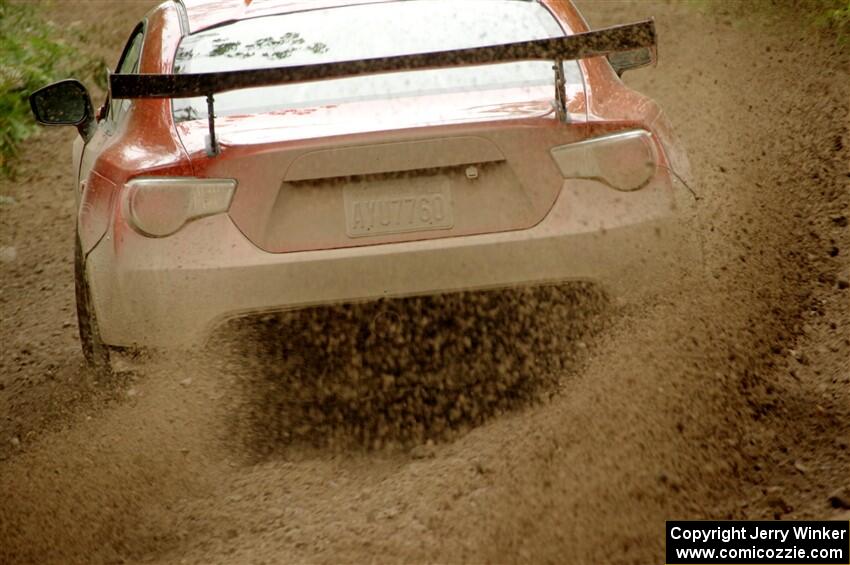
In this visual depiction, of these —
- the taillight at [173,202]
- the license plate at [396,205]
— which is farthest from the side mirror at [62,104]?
the license plate at [396,205]

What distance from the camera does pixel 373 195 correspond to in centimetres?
352

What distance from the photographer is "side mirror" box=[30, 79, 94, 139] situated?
458 centimetres

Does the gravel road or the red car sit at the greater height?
the red car

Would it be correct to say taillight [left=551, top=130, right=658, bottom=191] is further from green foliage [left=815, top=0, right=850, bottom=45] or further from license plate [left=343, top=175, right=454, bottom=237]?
green foliage [left=815, top=0, right=850, bottom=45]

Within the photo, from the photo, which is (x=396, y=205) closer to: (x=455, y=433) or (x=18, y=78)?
(x=455, y=433)

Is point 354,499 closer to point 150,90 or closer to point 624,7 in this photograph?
point 150,90

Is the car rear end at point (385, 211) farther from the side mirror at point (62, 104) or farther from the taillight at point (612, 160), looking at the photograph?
the side mirror at point (62, 104)

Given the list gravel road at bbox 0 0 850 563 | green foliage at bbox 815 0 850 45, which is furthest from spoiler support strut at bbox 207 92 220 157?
green foliage at bbox 815 0 850 45

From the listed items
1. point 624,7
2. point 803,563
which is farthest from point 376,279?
point 624,7

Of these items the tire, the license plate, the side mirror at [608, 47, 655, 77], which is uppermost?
the side mirror at [608, 47, 655, 77]

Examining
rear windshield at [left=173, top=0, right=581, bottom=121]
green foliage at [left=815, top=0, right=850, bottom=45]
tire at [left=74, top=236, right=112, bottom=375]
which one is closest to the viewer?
rear windshield at [left=173, top=0, right=581, bottom=121]

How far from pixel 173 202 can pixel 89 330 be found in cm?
97

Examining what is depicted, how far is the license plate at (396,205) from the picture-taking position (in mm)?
3523

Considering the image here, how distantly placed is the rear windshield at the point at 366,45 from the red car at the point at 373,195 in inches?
1.2
